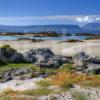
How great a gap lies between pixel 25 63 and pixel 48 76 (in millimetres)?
6918

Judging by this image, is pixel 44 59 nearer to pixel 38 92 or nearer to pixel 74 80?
pixel 74 80

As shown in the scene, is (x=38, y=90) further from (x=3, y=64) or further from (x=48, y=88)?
(x=3, y=64)

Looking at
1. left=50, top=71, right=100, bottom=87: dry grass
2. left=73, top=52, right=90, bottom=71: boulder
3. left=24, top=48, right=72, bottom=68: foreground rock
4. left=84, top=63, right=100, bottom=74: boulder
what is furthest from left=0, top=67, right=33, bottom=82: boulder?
left=73, top=52, right=90, bottom=71: boulder

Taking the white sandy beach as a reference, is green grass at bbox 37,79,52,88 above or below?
above

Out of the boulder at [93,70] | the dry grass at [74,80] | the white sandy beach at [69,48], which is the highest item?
the dry grass at [74,80]

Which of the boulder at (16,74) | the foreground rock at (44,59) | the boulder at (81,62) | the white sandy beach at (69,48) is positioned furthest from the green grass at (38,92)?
the white sandy beach at (69,48)

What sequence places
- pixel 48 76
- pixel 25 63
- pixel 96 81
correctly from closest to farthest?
pixel 96 81 → pixel 48 76 → pixel 25 63

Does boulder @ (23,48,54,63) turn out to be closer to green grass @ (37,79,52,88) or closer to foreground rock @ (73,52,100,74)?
foreground rock @ (73,52,100,74)

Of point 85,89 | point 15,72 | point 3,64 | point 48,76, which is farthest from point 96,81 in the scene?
point 3,64

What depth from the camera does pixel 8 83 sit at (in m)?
24.0

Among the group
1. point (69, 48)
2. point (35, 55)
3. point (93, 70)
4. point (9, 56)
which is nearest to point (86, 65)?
point (93, 70)

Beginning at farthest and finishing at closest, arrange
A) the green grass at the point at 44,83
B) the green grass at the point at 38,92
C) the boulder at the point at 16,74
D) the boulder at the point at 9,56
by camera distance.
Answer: the boulder at the point at 9,56, the boulder at the point at 16,74, the green grass at the point at 44,83, the green grass at the point at 38,92

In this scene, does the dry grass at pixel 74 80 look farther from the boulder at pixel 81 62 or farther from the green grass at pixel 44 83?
the boulder at pixel 81 62

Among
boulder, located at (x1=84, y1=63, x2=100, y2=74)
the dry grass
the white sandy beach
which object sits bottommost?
the white sandy beach
